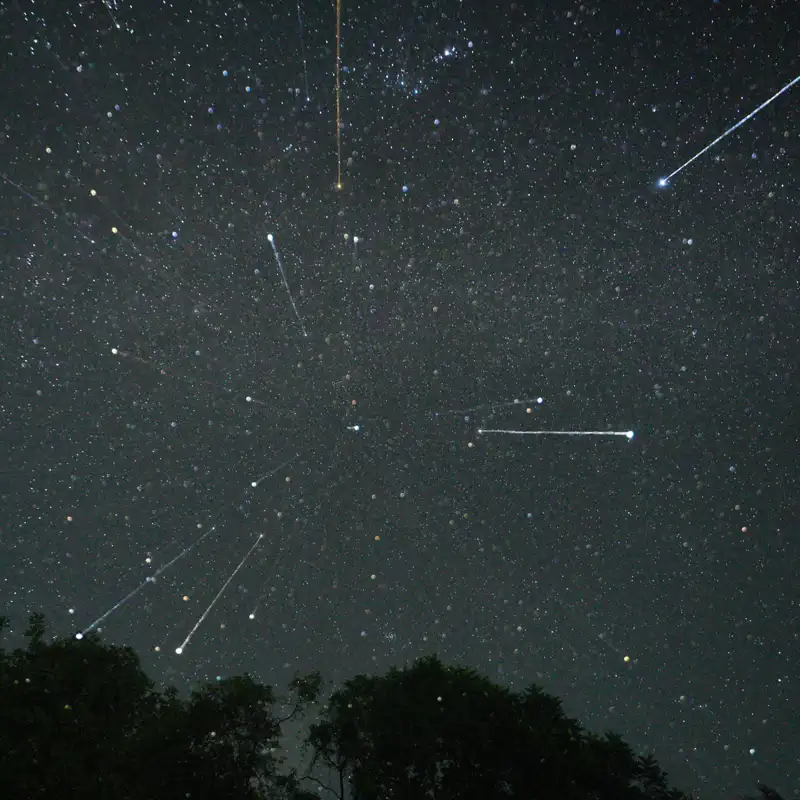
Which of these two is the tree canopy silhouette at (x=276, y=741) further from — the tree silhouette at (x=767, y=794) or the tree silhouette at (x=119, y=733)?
→ the tree silhouette at (x=767, y=794)

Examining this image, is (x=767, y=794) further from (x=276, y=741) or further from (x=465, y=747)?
(x=276, y=741)

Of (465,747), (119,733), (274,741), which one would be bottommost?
(119,733)

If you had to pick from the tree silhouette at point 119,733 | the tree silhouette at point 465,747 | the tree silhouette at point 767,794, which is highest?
the tree silhouette at point 767,794

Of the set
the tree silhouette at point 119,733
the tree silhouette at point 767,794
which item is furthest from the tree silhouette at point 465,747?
the tree silhouette at point 767,794

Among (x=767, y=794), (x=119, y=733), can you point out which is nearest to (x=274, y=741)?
(x=119, y=733)

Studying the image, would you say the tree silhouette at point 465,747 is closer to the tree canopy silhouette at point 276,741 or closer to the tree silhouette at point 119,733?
the tree canopy silhouette at point 276,741

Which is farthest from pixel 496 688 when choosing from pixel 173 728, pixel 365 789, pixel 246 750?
pixel 173 728

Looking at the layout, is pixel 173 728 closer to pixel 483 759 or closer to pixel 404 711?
pixel 404 711

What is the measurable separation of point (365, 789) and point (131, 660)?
4.88 meters

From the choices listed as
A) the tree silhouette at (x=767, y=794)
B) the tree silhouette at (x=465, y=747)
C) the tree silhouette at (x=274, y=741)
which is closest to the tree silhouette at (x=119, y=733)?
the tree silhouette at (x=274, y=741)

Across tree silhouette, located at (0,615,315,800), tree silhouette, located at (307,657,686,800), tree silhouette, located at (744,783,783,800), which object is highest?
tree silhouette, located at (744,783,783,800)

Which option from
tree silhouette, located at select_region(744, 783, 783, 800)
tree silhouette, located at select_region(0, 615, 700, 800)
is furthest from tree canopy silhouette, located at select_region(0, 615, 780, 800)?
tree silhouette, located at select_region(744, 783, 783, 800)

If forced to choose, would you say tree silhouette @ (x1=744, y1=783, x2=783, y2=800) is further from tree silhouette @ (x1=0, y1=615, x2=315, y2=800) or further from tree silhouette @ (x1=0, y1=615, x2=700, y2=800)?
tree silhouette @ (x1=0, y1=615, x2=315, y2=800)

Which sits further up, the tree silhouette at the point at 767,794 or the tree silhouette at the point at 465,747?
the tree silhouette at the point at 767,794
